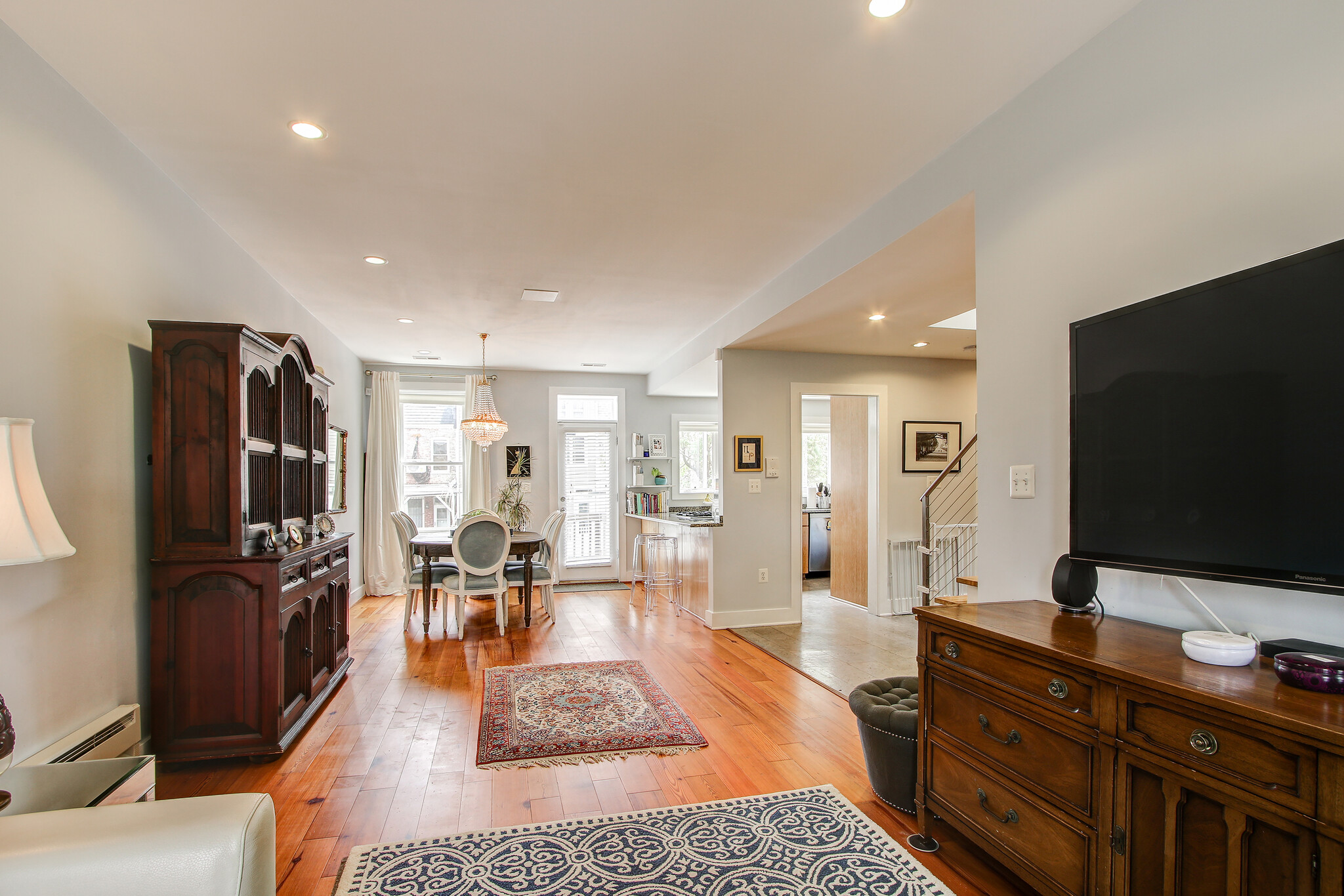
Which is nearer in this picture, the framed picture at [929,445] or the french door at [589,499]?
the framed picture at [929,445]

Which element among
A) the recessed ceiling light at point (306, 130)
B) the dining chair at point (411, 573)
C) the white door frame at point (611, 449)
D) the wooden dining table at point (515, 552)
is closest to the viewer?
the recessed ceiling light at point (306, 130)

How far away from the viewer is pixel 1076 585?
1957mm

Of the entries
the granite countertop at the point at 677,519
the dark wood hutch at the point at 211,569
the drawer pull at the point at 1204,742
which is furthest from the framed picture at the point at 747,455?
the drawer pull at the point at 1204,742

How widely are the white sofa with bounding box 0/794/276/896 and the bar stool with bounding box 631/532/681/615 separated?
208 inches

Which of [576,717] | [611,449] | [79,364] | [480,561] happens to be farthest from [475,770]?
[611,449]

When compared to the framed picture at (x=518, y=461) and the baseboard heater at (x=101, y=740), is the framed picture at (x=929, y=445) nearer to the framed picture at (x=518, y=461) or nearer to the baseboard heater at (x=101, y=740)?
the framed picture at (x=518, y=461)

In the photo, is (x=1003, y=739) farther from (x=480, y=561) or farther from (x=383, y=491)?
(x=383, y=491)

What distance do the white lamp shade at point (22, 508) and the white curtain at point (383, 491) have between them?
5.94m

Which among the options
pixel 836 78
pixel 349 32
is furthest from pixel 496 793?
pixel 836 78

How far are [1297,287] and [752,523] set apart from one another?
174 inches

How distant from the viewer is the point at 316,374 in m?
4.18

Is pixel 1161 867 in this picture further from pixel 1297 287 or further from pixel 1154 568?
pixel 1297 287

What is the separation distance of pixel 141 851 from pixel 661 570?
5872mm

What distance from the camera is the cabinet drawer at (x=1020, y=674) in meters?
1.56
